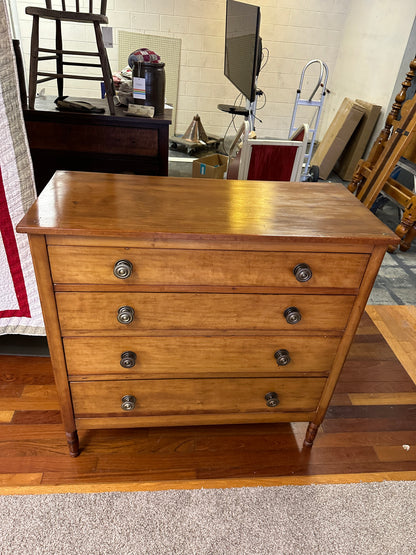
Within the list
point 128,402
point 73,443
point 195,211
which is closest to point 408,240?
point 195,211

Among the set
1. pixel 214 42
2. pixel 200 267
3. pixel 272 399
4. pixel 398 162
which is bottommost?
pixel 272 399

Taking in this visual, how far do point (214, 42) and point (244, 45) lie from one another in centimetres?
262

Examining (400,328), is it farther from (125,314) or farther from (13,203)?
(13,203)

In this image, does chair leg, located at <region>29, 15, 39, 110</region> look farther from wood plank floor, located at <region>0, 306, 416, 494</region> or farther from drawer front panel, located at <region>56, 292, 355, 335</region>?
drawer front panel, located at <region>56, 292, 355, 335</region>

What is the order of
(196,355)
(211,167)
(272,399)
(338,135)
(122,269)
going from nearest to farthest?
(122,269)
(196,355)
(272,399)
(211,167)
(338,135)

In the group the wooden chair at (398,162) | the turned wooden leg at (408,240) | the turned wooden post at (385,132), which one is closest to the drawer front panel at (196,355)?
the wooden chair at (398,162)

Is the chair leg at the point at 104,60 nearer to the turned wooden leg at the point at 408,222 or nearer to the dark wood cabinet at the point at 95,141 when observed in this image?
the dark wood cabinet at the point at 95,141

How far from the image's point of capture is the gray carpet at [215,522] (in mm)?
1254

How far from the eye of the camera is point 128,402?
4.40ft

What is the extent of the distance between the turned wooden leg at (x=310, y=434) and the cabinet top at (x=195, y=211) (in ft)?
2.58

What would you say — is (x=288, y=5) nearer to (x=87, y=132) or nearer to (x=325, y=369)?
(x=87, y=132)

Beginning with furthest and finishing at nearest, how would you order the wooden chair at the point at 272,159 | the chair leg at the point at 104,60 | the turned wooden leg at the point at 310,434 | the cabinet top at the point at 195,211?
the wooden chair at the point at 272,159 < the chair leg at the point at 104,60 < the turned wooden leg at the point at 310,434 < the cabinet top at the point at 195,211

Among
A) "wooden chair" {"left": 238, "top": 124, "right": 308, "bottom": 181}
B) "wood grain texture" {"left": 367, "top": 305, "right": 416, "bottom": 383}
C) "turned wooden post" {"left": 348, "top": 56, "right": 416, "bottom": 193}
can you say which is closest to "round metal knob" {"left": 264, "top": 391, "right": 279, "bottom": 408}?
"wood grain texture" {"left": 367, "top": 305, "right": 416, "bottom": 383}

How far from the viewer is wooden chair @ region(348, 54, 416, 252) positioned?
3066 mm
